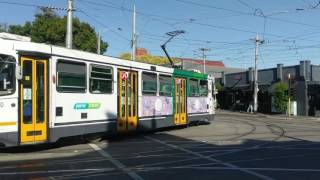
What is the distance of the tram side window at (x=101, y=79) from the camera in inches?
715

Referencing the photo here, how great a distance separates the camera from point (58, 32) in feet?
197

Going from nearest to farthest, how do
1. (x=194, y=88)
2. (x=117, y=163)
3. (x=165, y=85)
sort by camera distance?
(x=117, y=163) < (x=165, y=85) < (x=194, y=88)

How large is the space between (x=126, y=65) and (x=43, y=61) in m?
5.07

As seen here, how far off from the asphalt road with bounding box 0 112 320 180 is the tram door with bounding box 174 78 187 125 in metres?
4.32

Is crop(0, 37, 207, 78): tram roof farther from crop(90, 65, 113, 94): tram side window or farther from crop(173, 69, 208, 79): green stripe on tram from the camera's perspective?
crop(173, 69, 208, 79): green stripe on tram

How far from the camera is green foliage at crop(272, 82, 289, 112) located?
5369 cm

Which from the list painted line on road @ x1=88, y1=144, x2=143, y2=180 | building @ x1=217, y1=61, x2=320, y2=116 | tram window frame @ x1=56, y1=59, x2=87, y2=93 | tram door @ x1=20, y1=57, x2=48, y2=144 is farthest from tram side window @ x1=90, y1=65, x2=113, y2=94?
building @ x1=217, y1=61, x2=320, y2=116

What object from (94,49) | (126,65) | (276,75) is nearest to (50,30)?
(94,49)

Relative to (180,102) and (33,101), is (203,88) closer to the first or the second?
(180,102)

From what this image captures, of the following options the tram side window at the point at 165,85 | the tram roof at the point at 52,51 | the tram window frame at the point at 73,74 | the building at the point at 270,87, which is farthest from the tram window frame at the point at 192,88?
the building at the point at 270,87

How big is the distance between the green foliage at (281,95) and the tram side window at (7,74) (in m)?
41.9

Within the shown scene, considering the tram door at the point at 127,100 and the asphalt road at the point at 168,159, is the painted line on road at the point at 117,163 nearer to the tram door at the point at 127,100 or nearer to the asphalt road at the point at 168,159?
the asphalt road at the point at 168,159

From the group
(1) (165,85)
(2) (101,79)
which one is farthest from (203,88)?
(2) (101,79)

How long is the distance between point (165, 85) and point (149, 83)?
5.72ft
